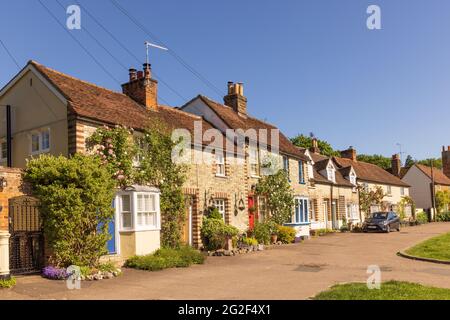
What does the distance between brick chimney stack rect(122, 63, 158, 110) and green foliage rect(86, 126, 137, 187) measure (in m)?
Answer: 4.83

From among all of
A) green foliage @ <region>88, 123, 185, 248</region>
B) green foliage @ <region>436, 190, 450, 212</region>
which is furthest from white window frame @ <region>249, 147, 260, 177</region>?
green foliage @ <region>436, 190, 450, 212</region>

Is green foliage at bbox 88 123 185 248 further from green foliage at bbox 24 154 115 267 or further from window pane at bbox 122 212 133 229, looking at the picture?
green foliage at bbox 24 154 115 267

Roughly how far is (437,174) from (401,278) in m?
54.6

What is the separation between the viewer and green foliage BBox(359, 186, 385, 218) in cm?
4266

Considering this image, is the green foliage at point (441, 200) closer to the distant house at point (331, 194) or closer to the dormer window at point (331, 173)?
the distant house at point (331, 194)

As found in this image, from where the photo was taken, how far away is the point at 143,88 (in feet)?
70.1

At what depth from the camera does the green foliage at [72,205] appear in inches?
531

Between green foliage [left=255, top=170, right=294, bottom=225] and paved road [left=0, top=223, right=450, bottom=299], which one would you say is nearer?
paved road [left=0, top=223, right=450, bottom=299]

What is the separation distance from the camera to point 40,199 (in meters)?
13.6

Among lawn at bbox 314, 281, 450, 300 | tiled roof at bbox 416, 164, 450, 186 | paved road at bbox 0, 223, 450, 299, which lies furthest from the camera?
tiled roof at bbox 416, 164, 450, 186

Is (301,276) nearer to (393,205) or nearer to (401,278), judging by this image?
(401,278)

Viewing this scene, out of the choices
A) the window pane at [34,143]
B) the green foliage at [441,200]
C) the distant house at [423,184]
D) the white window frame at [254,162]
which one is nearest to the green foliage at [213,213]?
the white window frame at [254,162]

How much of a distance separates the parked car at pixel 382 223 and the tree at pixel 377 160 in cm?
4759
